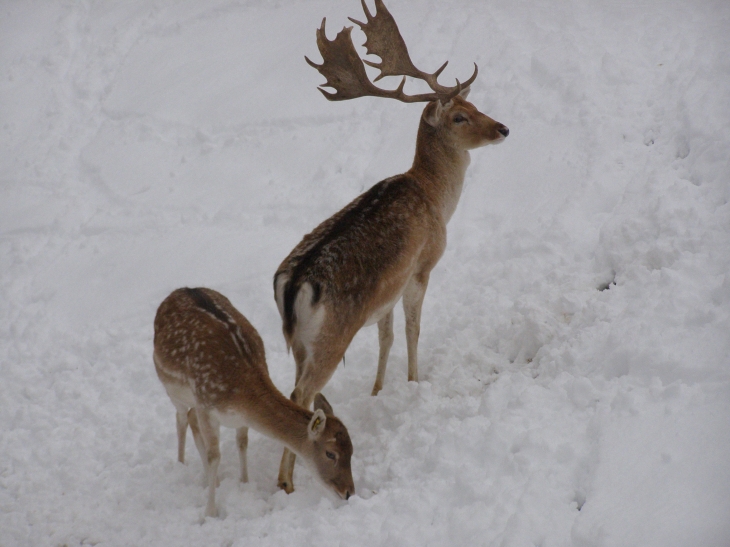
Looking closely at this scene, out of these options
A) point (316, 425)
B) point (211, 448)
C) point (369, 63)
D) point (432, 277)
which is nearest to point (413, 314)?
point (432, 277)

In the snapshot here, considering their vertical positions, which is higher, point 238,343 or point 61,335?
point 238,343

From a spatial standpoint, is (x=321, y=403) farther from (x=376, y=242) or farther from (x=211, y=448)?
(x=376, y=242)

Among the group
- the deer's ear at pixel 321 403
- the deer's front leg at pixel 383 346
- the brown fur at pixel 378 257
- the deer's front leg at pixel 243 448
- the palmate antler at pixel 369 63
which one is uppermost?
the palmate antler at pixel 369 63

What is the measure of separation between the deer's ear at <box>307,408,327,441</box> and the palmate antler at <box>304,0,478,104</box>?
2957mm

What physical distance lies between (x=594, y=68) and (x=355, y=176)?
373cm

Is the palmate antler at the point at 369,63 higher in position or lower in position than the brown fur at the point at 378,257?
higher

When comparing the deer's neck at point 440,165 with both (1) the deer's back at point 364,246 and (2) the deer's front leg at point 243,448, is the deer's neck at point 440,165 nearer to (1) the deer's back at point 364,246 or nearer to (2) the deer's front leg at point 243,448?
(1) the deer's back at point 364,246

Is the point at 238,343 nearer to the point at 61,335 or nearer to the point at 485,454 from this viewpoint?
the point at 485,454

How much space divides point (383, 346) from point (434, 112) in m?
2.25

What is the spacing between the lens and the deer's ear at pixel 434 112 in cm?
625

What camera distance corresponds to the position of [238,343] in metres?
5.05

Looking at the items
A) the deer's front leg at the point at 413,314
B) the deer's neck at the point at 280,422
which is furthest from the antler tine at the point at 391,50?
the deer's neck at the point at 280,422

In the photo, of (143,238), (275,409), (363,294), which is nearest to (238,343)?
(275,409)

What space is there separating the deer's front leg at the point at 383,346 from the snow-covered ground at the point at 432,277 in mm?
181
